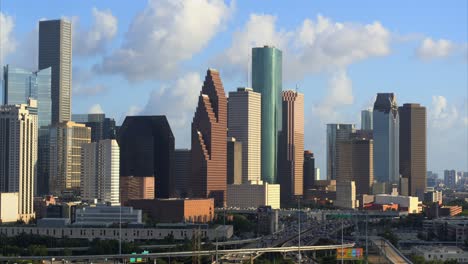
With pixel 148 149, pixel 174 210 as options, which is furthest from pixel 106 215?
pixel 148 149

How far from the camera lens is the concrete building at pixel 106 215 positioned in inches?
5773

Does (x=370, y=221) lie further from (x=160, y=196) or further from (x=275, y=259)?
(x=275, y=259)

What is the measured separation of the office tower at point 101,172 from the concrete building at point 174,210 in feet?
23.9

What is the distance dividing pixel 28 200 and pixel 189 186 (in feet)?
133

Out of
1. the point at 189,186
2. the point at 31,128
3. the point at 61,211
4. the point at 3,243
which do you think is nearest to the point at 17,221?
the point at 61,211

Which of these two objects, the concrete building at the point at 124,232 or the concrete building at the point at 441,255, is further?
the concrete building at the point at 124,232

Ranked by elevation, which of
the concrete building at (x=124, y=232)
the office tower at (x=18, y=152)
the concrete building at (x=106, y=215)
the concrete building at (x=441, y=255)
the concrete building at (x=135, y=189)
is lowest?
the concrete building at (x=441, y=255)

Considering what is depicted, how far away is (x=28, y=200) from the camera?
164375 millimetres

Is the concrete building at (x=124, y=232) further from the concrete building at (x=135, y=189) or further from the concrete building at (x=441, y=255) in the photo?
the concrete building at (x=135, y=189)

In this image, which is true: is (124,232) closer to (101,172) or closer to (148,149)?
(101,172)

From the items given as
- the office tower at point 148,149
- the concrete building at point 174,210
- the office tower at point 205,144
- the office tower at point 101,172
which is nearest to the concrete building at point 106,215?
the concrete building at point 174,210

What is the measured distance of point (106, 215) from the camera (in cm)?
14912

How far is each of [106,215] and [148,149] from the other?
44054 millimetres

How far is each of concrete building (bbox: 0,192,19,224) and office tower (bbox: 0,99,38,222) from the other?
480 centimetres
